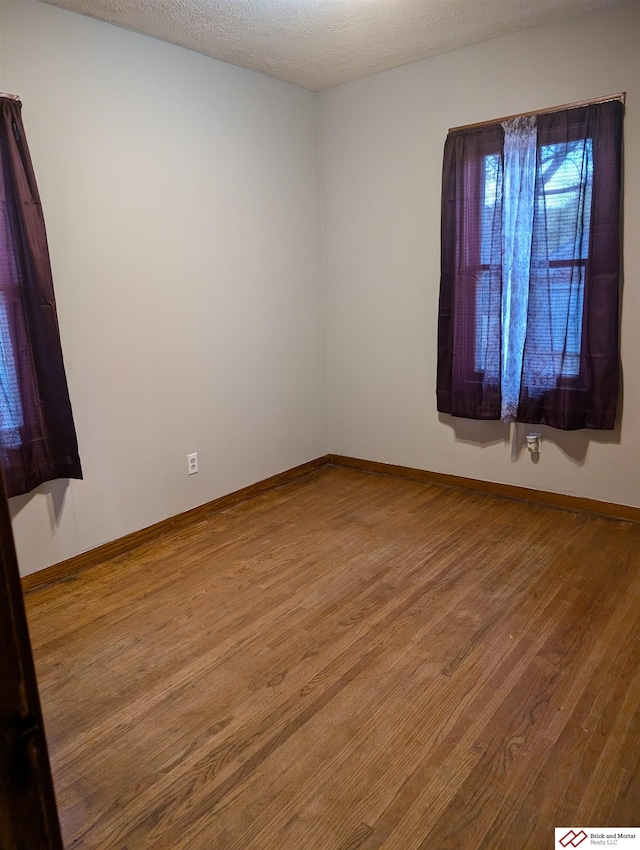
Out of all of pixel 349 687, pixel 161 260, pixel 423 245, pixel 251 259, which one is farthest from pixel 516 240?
pixel 349 687

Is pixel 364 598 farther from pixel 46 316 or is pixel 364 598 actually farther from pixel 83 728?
pixel 46 316

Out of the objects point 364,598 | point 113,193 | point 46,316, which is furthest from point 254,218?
point 364,598

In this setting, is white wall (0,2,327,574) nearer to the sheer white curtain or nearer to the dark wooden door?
the sheer white curtain

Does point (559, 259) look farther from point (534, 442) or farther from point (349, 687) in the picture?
point (349, 687)

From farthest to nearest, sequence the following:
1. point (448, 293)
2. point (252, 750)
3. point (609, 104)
→ point (448, 293) → point (609, 104) → point (252, 750)

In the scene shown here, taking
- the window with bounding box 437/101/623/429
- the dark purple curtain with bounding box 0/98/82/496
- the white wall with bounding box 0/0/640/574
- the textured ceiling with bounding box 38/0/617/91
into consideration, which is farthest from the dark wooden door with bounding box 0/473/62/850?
the window with bounding box 437/101/623/429

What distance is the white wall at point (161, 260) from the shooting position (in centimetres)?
270

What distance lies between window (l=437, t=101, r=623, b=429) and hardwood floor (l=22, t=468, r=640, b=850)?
29.9 inches

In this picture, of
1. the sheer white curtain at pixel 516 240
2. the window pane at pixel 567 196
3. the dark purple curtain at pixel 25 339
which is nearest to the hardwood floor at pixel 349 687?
the dark purple curtain at pixel 25 339

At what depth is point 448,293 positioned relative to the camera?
355 cm

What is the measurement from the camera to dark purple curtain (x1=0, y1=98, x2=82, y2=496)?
7.97 ft

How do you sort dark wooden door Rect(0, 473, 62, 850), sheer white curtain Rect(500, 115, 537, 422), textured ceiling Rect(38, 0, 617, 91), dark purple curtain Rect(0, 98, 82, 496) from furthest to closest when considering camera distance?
sheer white curtain Rect(500, 115, 537, 422) → textured ceiling Rect(38, 0, 617, 91) → dark purple curtain Rect(0, 98, 82, 496) → dark wooden door Rect(0, 473, 62, 850)

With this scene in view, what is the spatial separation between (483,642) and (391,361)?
220cm

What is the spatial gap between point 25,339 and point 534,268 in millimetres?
2577
